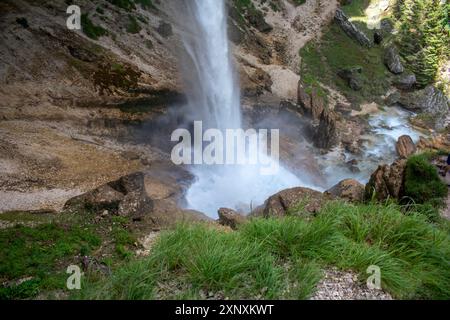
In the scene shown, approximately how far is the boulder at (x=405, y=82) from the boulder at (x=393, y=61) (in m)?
1.01

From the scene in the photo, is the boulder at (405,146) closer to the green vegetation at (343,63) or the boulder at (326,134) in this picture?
the boulder at (326,134)

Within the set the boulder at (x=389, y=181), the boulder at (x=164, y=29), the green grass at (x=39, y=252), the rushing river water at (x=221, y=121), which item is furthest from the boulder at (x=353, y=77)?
the green grass at (x=39, y=252)

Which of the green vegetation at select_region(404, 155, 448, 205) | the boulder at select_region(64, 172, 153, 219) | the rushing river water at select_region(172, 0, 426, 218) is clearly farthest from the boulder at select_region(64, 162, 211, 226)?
the green vegetation at select_region(404, 155, 448, 205)

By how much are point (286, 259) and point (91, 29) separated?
22.1 meters

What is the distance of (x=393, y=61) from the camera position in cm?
3978

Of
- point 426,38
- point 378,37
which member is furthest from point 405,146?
point 378,37

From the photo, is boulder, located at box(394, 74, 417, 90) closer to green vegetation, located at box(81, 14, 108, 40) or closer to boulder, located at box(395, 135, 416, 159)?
boulder, located at box(395, 135, 416, 159)

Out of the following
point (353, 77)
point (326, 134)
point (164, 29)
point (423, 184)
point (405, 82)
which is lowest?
point (326, 134)

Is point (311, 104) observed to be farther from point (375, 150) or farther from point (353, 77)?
point (353, 77)

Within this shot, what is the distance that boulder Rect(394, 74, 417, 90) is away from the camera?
38812 mm

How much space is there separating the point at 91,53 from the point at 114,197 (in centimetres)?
1276
